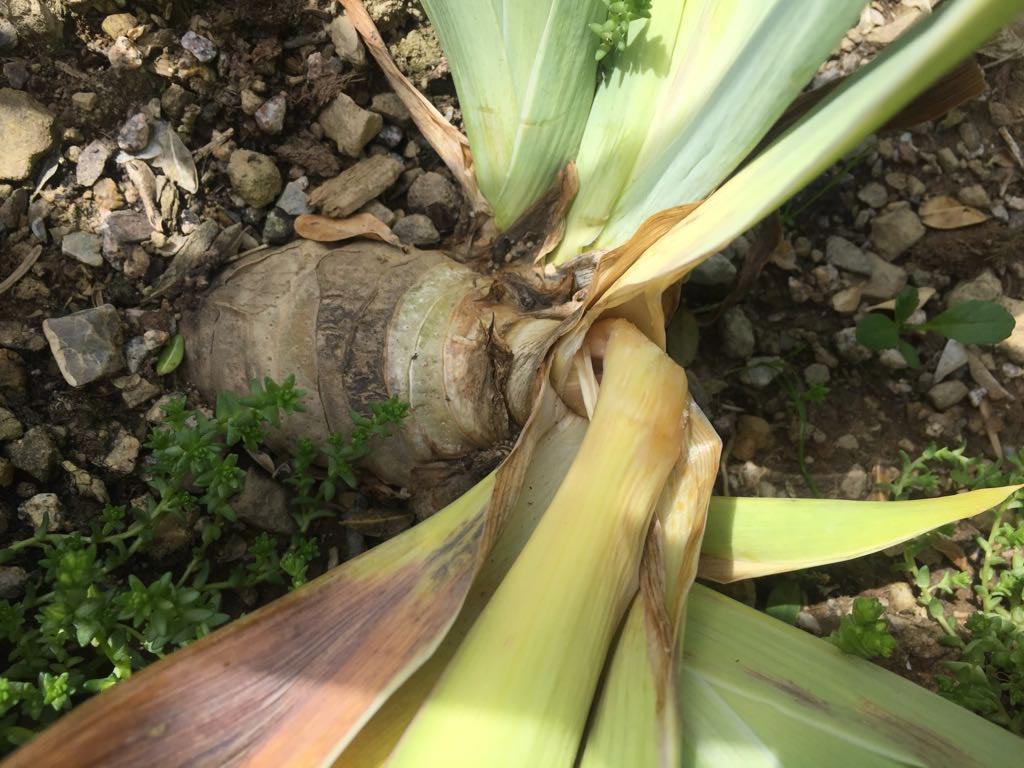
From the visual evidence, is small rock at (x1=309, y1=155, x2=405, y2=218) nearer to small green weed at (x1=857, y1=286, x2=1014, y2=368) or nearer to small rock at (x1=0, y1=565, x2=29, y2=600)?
small rock at (x1=0, y1=565, x2=29, y2=600)

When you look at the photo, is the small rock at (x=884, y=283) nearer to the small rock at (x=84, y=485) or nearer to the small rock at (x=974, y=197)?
the small rock at (x=974, y=197)

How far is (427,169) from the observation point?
4.31ft

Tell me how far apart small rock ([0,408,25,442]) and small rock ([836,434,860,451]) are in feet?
4.07

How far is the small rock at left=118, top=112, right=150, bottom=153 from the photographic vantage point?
1.14 metres

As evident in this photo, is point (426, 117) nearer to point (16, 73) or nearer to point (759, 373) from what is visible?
point (16, 73)

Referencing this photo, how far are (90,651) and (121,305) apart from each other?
1.54ft

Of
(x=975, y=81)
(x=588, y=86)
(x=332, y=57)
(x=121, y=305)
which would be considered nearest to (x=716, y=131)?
(x=588, y=86)

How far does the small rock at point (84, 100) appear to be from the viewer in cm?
111

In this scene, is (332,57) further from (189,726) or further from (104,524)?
(189,726)

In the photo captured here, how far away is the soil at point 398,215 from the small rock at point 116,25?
14 mm

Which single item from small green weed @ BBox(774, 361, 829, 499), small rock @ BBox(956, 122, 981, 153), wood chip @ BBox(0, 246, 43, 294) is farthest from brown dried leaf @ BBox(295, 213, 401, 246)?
small rock @ BBox(956, 122, 981, 153)

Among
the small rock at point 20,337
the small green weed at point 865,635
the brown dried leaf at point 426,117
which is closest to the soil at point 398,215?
the small rock at point 20,337

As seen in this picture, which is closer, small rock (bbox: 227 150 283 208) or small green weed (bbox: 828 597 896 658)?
small green weed (bbox: 828 597 896 658)

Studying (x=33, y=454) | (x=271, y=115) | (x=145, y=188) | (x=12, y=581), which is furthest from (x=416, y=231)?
(x=12, y=581)
